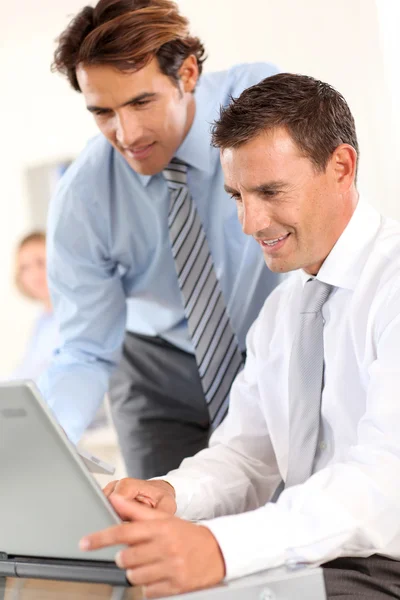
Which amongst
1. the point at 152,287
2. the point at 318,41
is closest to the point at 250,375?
the point at 152,287

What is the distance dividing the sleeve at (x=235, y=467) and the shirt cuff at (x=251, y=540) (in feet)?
1.14

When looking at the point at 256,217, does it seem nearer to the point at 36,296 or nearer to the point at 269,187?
the point at 269,187

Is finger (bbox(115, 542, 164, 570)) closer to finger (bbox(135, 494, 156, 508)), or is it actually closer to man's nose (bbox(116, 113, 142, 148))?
finger (bbox(135, 494, 156, 508))

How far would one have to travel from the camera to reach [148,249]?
2.25 metres

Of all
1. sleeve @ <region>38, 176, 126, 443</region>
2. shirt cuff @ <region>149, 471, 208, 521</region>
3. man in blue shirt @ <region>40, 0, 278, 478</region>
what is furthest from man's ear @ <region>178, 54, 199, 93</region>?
shirt cuff @ <region>149, 471, 208, 521</region>

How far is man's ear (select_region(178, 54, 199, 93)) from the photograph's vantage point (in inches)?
80.4

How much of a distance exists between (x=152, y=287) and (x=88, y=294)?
17 cm

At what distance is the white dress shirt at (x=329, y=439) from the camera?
110cm

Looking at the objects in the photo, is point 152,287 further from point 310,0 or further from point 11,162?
point 11,162

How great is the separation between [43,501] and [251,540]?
0.26m

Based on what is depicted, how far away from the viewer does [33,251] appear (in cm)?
598

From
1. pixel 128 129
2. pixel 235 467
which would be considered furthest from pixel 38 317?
pixel 235 467

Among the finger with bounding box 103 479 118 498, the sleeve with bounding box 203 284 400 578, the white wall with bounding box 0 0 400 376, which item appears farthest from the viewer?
the white wall with bounding box 0 0 400 376

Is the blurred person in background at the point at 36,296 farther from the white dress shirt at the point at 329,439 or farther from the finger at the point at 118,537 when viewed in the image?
the finger at the point at 118,537
